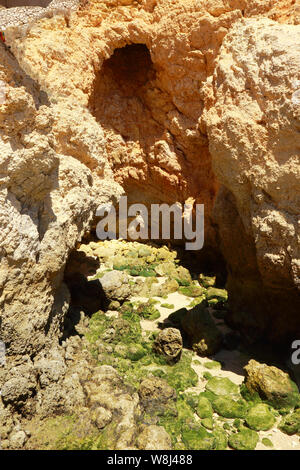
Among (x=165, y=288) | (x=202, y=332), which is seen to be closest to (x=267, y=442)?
(x=202, y=332)

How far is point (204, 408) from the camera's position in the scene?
5.21 meters

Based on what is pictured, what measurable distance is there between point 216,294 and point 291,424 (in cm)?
407

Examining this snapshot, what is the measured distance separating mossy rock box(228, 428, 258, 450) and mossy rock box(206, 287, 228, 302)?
3908mm

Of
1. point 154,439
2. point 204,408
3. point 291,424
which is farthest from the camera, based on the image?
point 204,408

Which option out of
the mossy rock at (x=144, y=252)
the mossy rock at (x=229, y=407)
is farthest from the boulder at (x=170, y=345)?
the mossy rock at (x=144, y=252)

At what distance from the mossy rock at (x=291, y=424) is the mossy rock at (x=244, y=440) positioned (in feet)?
1.44

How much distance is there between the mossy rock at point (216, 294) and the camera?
866 cm

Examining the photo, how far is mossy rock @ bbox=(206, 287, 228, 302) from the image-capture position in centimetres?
866

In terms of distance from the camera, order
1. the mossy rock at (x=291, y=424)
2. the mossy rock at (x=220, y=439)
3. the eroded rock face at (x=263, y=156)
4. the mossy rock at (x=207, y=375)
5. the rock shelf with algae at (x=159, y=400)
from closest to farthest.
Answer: the rock shelf with algae at (x=159, y=400)
the mossy rock at (x=220, y=439)
the mossy rock at (x=291, y=424)
the eroded rock face at (x=263, y=156)
the mossy rock at (x=207, y=375)

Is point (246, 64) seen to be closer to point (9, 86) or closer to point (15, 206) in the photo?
point (9, 86)

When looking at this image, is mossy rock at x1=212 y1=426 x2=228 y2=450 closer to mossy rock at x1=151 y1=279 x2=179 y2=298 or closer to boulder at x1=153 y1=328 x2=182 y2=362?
boulder at x1=153 y1=328 x2=182 y2=362

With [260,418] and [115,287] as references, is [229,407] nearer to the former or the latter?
[260,418]

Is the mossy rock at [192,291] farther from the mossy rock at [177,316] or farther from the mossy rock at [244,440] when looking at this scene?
the mossy rock at [244,440]

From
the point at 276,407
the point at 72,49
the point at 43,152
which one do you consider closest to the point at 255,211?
the point at 276,407
